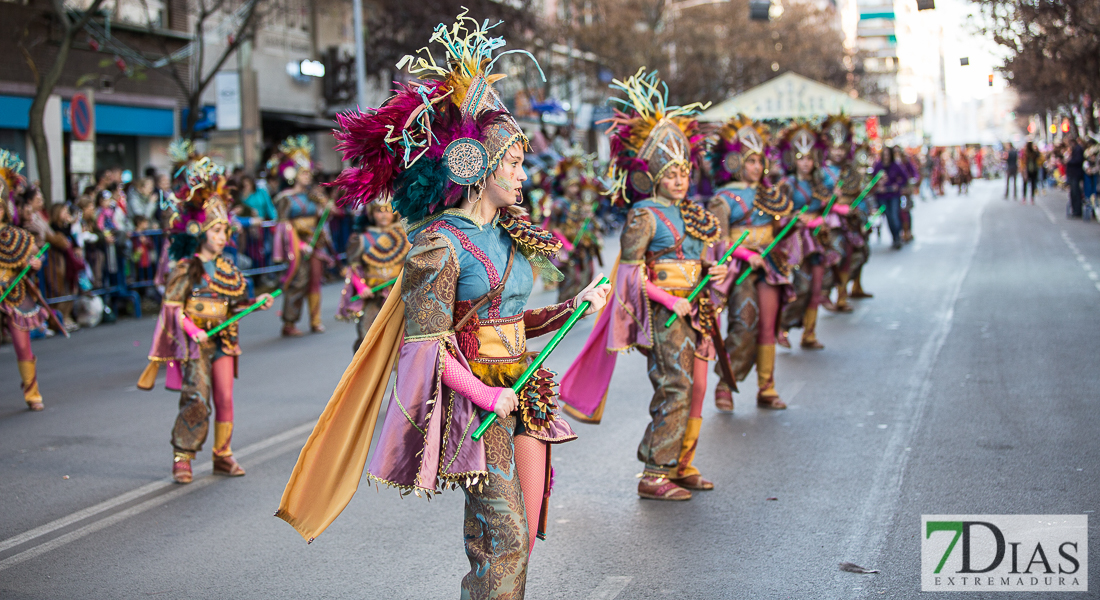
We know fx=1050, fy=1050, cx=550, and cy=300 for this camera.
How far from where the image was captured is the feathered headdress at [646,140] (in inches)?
242

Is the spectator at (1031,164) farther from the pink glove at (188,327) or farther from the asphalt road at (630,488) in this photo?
the pink glove at (188,327)

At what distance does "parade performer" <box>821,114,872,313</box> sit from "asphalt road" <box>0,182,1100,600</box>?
1.79m

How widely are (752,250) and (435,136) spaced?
4.61 metres

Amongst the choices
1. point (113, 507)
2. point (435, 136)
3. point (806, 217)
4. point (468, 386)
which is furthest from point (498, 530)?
point (806, 217)

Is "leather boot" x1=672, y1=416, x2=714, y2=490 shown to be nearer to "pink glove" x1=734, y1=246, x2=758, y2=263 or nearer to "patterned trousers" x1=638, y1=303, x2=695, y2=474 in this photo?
"patterned trousers" x1=638, y1=303, x2=695, y2=474

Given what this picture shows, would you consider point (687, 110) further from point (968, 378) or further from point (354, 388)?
point (968, 378)

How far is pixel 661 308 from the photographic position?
612 centimetres

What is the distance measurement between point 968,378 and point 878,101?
5159cm

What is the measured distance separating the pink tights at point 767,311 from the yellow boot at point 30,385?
6.26m

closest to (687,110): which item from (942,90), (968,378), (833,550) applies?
(833,550)

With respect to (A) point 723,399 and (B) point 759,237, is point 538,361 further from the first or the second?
(B) point 759,237

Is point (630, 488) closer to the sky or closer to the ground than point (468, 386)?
closer to the ground

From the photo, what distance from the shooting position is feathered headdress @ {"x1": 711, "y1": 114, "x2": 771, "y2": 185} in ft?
26.8

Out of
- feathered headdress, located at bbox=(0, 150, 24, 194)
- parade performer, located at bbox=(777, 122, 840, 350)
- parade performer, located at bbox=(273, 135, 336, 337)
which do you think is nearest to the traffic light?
parade performer, located at bbox=(273, 135, 336, 337)
